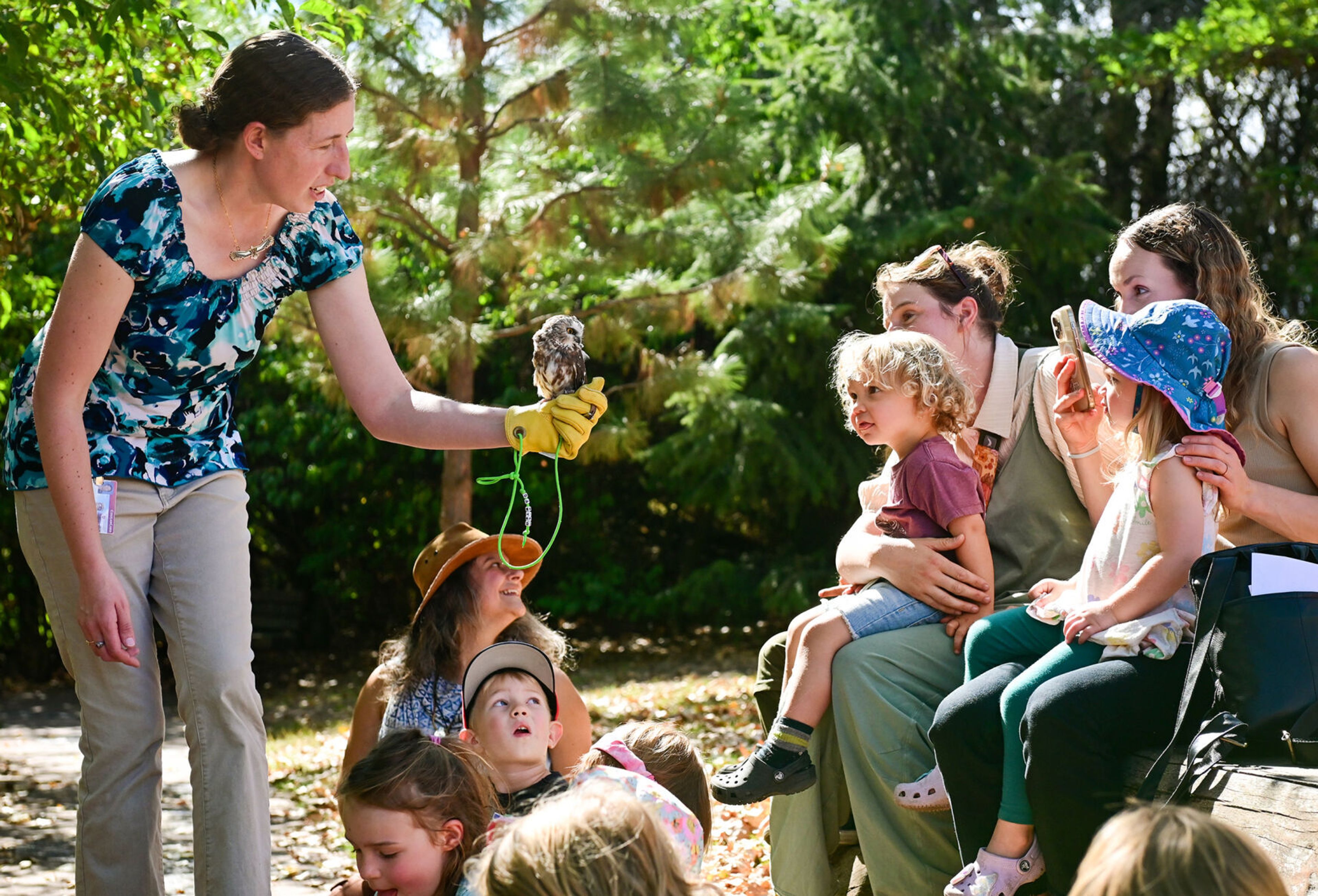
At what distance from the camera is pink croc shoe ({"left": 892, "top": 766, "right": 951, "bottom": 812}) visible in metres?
2.49

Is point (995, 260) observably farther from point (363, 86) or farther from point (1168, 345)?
point (363, 86)

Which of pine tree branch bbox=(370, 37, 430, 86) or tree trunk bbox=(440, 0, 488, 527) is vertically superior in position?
pine tree branch bbox=(370, 37, 430, 86)

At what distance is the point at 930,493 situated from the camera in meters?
2.75

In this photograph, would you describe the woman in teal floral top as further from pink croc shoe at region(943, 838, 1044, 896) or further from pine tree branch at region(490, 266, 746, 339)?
pine tree branch at region(490, 266, 746, 339)

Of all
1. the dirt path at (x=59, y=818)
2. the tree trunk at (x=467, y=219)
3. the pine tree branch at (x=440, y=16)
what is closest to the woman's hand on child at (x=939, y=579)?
the dirt path at (x=59, y=818)

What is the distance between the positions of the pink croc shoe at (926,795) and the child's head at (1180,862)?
1.10 meters

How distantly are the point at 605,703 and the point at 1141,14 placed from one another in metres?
8.58

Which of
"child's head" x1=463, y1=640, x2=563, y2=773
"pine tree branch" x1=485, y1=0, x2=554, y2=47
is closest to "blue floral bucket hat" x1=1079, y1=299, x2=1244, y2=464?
"child's head" x1=463, y1=640, x2=563, y2=773

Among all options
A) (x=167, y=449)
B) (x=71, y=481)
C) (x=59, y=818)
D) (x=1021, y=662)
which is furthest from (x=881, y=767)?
(x=59, y=818)

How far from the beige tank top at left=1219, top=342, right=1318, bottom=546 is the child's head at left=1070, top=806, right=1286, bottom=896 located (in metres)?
1.13

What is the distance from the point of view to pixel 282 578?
1134 cm

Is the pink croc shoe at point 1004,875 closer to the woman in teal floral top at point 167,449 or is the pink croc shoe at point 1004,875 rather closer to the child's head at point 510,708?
the child's head at point 510,708

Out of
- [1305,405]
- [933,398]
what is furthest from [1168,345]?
[933,398]

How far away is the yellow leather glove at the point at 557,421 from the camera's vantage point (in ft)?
7.96
